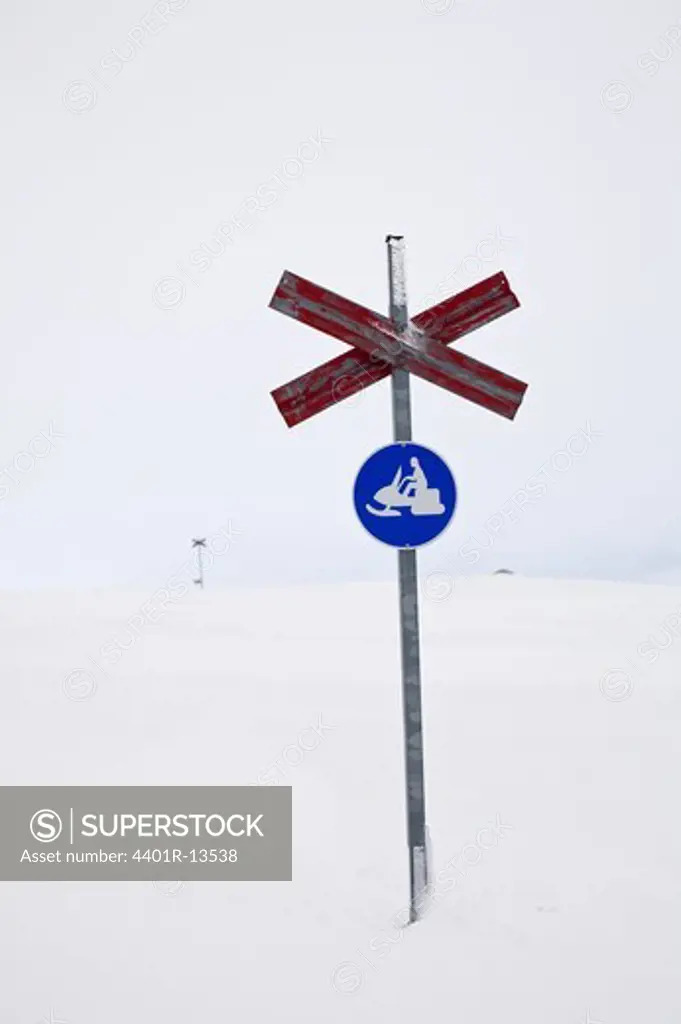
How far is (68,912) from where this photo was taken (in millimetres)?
4887

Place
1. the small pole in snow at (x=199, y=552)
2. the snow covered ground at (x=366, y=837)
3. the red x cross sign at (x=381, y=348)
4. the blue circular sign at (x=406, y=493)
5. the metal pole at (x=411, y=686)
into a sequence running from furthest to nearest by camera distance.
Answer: the small pole in snow at (x=199, y=552) → the red x cross sign at (x=381, y=348) → the metal pole at (x=411, y=686) → the blue circular sign at (x=406, y=493) → the snow covered ground at (x=366, y=837)

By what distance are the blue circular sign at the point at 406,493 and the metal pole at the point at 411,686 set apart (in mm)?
231

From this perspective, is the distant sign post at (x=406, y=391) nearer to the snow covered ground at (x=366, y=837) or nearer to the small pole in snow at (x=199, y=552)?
the snow covered ground at (x=366, y=837)

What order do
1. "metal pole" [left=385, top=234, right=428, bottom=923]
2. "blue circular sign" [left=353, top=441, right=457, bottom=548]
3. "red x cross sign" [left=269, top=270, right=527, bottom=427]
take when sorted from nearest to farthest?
"blue circular sign" [left=353, top=441, right=457, bottom=548]
"metal pole" [left=385, top=234, right=428, bottom=923]
"red x cross sign" [left=269, top=270, right=527, bottom=427]

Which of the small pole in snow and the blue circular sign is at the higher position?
the small pole in snow

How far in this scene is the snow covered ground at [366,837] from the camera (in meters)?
4.06

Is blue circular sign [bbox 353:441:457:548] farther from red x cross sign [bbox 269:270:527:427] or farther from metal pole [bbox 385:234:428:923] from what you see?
red x cross sign [bbox 269:270:527:427]

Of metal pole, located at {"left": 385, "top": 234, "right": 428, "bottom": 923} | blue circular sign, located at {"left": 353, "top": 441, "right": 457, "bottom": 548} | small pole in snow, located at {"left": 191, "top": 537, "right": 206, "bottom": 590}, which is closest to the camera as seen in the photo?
blue circular sign, located at {"left": 353, "top": 441, "right": 457, "bottom": 548}

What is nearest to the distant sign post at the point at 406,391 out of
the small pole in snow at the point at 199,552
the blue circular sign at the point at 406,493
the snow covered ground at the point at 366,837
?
the blue circular sign at the point at 406,493

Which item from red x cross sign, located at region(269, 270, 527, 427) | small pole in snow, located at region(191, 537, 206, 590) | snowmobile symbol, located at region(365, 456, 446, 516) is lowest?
snowmobile symbol, located at region(365, 456, 446, 516)

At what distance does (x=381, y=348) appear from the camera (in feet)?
16.2

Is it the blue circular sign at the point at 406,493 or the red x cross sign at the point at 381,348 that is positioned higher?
the red x cross sign at the point at 381,348

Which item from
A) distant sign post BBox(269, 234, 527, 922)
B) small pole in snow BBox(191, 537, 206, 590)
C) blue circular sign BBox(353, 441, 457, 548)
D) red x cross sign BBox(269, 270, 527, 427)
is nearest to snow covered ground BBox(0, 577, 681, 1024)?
distant sign post BBox(269, 234, 527, 922)

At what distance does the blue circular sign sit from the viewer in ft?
15.3
